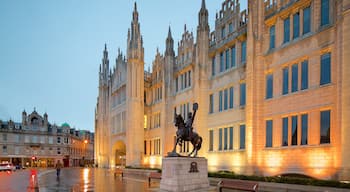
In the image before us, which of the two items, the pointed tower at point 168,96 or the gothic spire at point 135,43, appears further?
the gothic spire at point 135,43

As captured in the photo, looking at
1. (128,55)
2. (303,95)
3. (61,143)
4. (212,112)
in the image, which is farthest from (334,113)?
(61,143)

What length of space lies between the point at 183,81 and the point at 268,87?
1631 centimetres

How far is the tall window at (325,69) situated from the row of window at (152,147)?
2925 centimetres

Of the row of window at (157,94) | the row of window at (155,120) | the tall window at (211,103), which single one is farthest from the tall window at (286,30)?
the row of window at (155,120)

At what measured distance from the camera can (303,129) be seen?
21.7m

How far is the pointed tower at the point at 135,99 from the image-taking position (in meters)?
46.2

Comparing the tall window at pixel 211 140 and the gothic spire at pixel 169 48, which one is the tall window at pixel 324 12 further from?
the gothic spire at pixel 169 48

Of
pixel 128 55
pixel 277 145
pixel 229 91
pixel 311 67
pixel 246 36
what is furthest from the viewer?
pixel 128 55

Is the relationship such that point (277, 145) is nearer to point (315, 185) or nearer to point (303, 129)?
point (303, 129)

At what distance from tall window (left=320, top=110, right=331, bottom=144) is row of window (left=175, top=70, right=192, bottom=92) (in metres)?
20.4

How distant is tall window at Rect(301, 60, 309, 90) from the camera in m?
21.9

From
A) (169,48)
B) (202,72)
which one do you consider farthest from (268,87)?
(169,48)

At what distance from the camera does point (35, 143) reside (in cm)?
8469

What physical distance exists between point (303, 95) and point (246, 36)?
9238 millimetres
